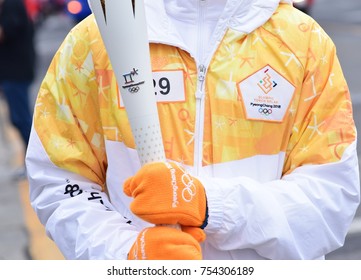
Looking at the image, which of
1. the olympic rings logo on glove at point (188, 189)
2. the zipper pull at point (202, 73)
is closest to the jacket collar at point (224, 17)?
the zipper pull at point (202, 73)

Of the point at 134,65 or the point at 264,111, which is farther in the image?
the point at 264,111

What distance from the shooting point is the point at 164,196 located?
1.78 meters

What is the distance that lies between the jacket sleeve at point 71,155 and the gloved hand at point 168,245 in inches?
7.7

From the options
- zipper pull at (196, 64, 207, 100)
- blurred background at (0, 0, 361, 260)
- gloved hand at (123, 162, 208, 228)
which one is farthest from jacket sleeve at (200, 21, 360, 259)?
blurred background at (0, 0, 361, 260)

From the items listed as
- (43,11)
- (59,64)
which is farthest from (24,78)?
(43,11)

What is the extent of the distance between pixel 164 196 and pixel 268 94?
421 millimetres

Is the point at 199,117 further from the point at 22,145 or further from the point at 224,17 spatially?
the point at 22,145

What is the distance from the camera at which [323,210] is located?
198cm

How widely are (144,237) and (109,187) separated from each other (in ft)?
1.03

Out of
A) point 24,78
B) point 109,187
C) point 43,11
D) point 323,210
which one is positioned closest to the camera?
point 323,210

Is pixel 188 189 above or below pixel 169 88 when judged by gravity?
below

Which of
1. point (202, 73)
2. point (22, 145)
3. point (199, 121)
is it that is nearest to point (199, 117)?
point (199, 121)

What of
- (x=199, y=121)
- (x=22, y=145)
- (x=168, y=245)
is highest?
(x=199, y=121)

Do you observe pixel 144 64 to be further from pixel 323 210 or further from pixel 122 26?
pixel 323 210
